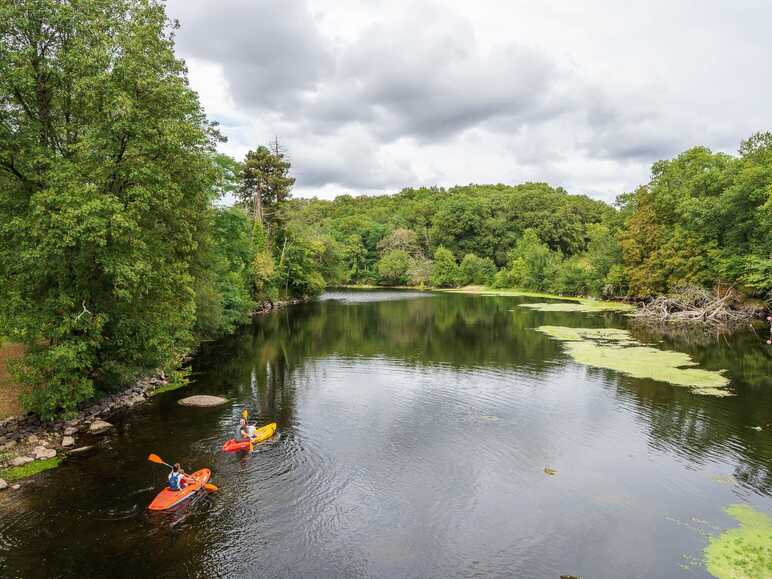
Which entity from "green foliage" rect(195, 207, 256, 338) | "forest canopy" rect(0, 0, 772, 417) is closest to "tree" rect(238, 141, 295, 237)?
"green foliage" rect(195, 207, 256, 338)

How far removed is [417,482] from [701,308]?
52.2m

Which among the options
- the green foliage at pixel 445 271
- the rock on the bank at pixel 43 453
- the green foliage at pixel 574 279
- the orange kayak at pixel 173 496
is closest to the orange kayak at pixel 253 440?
the orange kayak at pixel 173 496

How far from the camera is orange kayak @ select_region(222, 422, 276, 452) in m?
18.8

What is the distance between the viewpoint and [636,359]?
34281 millimetres

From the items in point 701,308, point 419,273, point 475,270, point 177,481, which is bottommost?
point 177,481

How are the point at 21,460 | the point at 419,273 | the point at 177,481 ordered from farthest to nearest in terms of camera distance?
the point at 419,273
the point at 21,460
the point at 177,481

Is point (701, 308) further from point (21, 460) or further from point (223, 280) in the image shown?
point (21, 460)

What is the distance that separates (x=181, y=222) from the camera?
76.5 ft

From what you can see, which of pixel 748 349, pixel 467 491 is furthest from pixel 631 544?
pixel 748 349

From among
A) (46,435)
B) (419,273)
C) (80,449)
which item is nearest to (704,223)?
(80,449)

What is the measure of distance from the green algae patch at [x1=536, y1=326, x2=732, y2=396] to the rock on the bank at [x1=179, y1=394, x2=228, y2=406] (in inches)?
942

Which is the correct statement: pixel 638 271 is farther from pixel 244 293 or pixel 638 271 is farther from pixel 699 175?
pixel 244 293

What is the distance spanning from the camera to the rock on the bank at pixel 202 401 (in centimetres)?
2450

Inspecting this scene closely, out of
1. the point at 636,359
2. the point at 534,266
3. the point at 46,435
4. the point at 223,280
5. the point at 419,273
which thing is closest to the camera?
the point at 46,435
